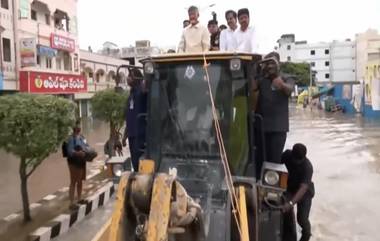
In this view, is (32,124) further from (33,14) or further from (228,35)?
(33,14)

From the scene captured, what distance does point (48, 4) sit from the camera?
29531mm

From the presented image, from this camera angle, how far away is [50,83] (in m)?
27.4

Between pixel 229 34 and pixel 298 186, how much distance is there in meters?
2.11

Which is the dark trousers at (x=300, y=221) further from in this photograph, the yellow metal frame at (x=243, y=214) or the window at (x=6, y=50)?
the window at (x=6, y=50)

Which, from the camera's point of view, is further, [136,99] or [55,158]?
[55,158]

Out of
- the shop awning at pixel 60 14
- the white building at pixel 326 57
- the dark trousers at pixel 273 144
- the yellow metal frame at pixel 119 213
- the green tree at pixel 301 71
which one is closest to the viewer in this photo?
the yellow metal frame at pixel 119 213

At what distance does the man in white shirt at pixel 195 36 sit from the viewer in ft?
20.6

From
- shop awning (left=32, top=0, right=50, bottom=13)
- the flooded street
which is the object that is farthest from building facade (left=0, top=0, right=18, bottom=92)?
the flooded street

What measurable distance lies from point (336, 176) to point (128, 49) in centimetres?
5303

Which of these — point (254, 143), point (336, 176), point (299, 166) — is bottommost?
point (336, 176)

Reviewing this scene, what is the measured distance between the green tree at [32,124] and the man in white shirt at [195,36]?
301cm

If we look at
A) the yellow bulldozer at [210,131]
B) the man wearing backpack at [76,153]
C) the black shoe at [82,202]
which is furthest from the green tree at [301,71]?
the yellow bulldozer at [210,131]

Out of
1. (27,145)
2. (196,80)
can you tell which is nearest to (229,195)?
(196,80)

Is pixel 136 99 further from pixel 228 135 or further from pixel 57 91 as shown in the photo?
pixel 57 91
